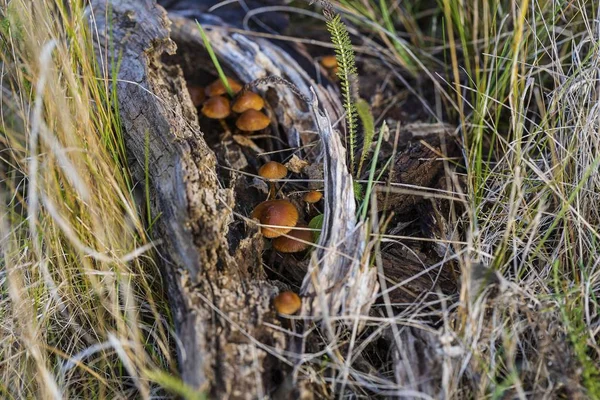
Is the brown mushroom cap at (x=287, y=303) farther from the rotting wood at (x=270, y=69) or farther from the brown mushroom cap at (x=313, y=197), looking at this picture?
the rotting wood at (x=270, y=69)

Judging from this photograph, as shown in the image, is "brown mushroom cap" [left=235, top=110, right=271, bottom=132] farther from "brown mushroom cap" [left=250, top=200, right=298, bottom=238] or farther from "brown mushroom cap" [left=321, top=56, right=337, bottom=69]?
"brown mushroom cap" [left=321, top=56, right=337, bottom=69]

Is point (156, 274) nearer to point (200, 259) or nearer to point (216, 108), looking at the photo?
point (200, 259)

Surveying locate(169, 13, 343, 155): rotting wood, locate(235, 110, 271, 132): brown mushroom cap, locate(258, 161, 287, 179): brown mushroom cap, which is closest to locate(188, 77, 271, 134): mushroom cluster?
locate(235, 110, 271, 132): brown mushroom cap

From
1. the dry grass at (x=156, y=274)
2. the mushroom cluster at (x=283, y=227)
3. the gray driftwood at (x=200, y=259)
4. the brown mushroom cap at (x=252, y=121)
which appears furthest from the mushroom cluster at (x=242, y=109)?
the mushroom cluster at (x=283, y=227)

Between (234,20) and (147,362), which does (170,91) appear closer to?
(234,20)

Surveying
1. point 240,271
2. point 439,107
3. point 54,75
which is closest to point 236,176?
point 240,271

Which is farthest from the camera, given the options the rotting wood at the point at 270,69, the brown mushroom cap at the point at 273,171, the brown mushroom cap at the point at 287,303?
the rotting wood at the point at 270,69
